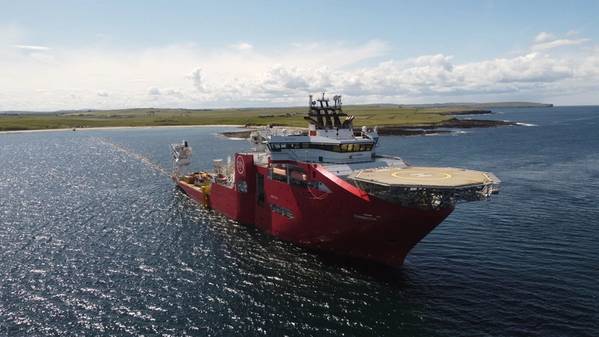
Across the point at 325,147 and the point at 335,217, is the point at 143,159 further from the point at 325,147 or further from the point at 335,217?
the point at 335,217

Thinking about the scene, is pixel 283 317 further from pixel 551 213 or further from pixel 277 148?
pixel 551 213

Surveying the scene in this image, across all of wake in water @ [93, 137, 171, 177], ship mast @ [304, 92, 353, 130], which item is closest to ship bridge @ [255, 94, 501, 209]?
ship mast @ [304, 92, 353, 130]

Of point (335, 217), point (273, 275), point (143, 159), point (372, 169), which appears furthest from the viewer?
point (143, 159)

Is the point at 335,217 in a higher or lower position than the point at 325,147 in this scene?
lower

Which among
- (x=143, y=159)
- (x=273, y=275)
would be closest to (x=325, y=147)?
(x=273, y=275)

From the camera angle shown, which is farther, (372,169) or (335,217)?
(372,169)

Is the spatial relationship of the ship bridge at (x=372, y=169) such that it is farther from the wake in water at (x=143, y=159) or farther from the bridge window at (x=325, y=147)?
the wake in water at (x=143, y=159)
